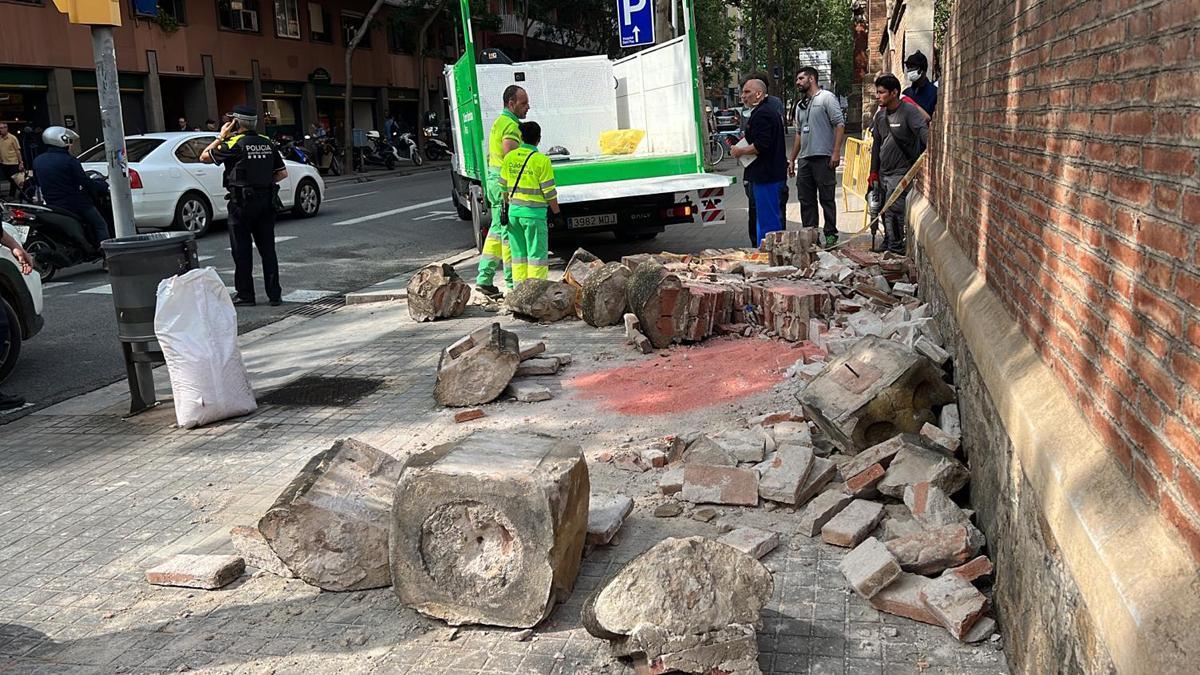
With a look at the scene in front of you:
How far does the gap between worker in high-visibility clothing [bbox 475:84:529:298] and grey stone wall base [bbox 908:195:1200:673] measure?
18.7ft

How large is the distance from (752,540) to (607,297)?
4396 mm

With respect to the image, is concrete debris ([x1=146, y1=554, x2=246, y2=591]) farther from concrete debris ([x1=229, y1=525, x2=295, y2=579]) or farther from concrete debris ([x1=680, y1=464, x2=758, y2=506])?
concrete debris ([x1=680, y1=464, x2=758, y2=506])

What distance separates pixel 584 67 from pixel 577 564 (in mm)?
10910

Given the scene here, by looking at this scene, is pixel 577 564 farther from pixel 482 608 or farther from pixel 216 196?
pixel 216 196

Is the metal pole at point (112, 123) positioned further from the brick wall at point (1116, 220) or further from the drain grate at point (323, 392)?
the brick wall at point (1116, 220)

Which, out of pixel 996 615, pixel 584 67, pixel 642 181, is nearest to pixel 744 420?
pixel 996 615

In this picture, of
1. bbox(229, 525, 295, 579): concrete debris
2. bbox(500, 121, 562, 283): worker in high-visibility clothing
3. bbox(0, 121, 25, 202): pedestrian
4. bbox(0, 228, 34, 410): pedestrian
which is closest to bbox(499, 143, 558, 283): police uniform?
bbox(500, 121, 562, 283): worker in high-visibility clothing

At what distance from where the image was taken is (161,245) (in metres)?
6.36

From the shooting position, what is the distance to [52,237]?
12.2 m

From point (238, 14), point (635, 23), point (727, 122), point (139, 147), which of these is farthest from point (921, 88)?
point (727, 122)

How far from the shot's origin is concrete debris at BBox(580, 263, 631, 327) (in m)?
8.15

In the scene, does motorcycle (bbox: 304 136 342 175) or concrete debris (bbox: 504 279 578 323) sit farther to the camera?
motorcycle (bbox: 304 136 342 175)

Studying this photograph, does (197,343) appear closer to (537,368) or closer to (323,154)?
(537,368)

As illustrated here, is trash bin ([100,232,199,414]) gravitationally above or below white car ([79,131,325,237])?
below
